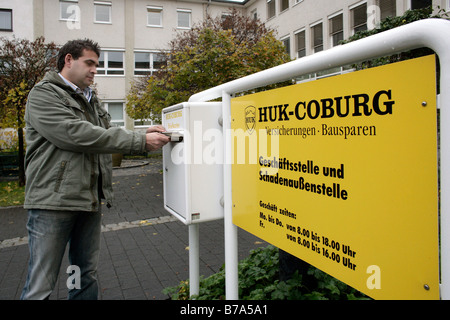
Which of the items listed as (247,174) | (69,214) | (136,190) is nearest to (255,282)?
(247,174)

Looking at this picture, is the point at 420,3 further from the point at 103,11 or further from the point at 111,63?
the point at 103,11

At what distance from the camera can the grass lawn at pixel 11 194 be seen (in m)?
7.90

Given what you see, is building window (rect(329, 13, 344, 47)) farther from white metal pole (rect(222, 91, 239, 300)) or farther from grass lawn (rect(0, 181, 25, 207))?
white metal pole (rect(222, 91, 239, 300))

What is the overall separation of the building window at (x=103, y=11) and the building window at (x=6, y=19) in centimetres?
489

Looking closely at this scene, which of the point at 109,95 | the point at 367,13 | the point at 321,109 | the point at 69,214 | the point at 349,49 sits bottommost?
the point at 69,214

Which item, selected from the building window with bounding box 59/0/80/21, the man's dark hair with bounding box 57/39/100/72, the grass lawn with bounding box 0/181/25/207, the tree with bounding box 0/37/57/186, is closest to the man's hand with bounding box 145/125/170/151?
the man's dark hair with bounding box 57/39/100/72

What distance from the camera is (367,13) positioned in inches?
595

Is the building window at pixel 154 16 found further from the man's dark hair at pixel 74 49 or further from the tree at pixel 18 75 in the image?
the man's dark hair at pixel 74 49

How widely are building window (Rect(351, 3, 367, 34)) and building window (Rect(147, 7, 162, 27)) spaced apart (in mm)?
13651

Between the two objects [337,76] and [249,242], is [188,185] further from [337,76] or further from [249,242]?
[249,242]

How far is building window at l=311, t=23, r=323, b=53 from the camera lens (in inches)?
720

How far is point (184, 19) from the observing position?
2522 centimetres

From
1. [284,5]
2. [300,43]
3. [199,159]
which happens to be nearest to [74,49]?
[199,159]

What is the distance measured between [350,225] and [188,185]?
1.09m
